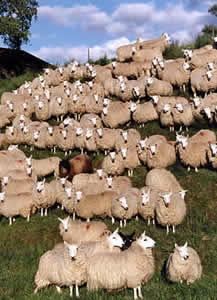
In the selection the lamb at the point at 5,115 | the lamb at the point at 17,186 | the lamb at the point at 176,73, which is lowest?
the lamb at the point at 17,186

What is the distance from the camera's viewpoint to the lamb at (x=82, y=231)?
10.1 metres

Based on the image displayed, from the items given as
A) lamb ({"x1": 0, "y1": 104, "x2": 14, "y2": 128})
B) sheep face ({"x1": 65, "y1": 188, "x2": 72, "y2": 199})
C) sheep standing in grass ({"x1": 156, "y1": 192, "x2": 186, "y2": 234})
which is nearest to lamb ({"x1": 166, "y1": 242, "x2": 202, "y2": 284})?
sheep standing in grass ({"x1": 156, "y1": 192, "x2": 186, "y2": 234})

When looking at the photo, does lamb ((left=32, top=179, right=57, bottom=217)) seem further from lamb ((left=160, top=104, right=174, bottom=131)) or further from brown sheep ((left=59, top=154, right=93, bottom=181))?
lamb ((left=160, top=104, right=174, bottom=131))

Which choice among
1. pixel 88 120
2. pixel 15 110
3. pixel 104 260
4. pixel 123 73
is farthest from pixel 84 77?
pixel 104 260

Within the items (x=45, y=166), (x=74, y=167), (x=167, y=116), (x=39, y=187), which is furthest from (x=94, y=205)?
(x=167, y=116)

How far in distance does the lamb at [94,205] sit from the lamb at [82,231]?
1328mm

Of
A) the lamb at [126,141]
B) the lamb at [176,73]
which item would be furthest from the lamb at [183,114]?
the lamb at [176,73]

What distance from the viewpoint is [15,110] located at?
1988 cm

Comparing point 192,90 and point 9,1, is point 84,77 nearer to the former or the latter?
point 192,90

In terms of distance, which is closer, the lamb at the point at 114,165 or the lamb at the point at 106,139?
the lamb at the point at 114,165

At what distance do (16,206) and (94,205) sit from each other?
2.37 m

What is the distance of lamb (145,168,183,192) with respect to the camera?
12.6m

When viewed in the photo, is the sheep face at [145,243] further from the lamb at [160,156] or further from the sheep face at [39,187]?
the lamb at [160,156]

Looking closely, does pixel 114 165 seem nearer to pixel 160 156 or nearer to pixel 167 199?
pixel 160 156
